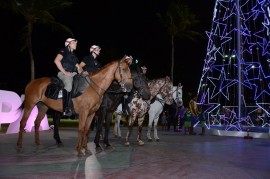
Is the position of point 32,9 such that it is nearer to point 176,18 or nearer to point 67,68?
point 176,18

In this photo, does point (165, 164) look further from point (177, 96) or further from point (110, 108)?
point (177, 96)

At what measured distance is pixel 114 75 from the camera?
10.3 metres

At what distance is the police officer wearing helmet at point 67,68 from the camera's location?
10.3m

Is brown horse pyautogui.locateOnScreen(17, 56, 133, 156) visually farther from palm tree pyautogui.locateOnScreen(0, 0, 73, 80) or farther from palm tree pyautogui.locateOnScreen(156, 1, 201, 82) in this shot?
palm tree pyautogui.locateOnScreen(156, 1, 201, 82)

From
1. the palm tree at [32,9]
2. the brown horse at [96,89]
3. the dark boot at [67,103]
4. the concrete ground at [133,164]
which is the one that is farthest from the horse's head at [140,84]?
the palm tree at [32,9]

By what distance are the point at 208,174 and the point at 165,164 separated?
147cm

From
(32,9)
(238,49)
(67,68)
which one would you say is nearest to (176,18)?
(32,9)

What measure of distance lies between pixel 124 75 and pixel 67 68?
1.72 m

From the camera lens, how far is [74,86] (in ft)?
33.7

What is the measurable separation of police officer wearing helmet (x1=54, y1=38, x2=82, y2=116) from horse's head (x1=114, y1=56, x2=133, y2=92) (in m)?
1.29

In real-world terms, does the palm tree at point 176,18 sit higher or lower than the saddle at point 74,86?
higher

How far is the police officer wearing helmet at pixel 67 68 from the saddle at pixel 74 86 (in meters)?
0.12

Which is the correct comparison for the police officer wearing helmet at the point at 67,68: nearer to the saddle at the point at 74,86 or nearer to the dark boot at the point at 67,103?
the dark boot at the point at 67,103

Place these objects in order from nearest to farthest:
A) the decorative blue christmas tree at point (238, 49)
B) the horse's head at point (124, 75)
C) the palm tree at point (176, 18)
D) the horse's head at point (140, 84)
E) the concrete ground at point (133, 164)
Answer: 1. the concrete ground at point (133, 164)
2. the horse's head at point (124, 75)
3. the horse's head at point (140, 84)
4. the decorative blue christmas tree at point (238, 49)
5. the palm tree at point (176, 18)
